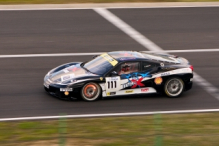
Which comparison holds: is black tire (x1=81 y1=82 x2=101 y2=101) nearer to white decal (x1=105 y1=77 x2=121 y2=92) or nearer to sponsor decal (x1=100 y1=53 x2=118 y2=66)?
white decal (x1=105 y1=77 x2=121 y2=92)

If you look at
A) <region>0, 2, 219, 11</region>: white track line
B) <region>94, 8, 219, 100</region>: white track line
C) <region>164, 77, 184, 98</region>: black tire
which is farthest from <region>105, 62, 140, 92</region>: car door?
<region>0, 2, 219, 11</region>: white track line

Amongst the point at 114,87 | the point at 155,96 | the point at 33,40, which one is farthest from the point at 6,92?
the point at 33,40

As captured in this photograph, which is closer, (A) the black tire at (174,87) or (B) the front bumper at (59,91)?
(B) the front bumper at (59,91)

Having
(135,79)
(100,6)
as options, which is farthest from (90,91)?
(100,6)

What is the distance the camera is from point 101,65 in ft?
40.9

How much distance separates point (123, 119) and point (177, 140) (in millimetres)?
2856

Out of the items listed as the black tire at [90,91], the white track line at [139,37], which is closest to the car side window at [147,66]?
the black tire at [90,91]

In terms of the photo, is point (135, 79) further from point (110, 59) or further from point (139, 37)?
point (139, 37)

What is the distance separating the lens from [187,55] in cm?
1678

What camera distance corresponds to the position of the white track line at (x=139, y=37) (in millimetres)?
13477

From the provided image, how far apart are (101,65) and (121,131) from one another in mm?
3379

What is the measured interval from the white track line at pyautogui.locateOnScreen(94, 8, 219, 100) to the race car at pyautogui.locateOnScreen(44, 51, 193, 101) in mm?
1100

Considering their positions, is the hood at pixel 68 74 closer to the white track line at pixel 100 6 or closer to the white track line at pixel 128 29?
the white track line at pixel 128 29

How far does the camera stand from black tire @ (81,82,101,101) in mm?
11969
